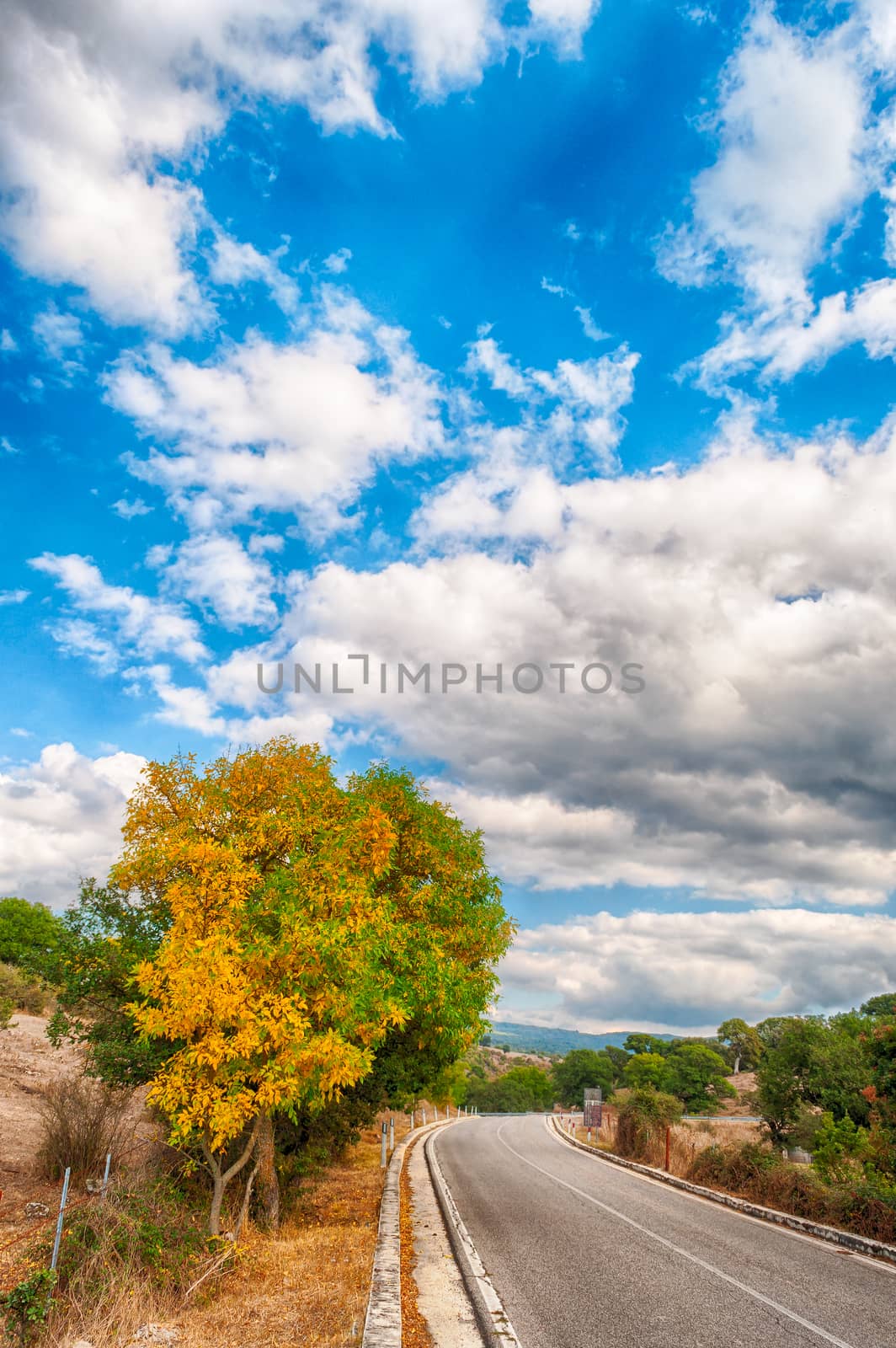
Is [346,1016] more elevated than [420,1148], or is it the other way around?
[346,1016]

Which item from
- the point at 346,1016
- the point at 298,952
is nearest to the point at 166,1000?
the point at 298,952

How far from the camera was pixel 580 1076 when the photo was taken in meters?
118

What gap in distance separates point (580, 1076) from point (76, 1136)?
117 meters

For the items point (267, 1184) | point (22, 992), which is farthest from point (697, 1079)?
point (267, 1184)

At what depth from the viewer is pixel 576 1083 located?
117250 mm

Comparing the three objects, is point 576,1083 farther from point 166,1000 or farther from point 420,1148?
point 166,1000

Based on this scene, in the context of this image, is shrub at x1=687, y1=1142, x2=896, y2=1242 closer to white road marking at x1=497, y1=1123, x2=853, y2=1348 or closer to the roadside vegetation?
white road marking at x1=497, y1=1123, x2=853, y2=1348

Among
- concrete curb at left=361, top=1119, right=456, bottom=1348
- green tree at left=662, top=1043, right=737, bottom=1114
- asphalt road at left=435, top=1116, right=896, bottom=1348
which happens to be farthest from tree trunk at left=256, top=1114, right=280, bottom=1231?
green tree at left=662, top=1043, right=737, bottom=1114

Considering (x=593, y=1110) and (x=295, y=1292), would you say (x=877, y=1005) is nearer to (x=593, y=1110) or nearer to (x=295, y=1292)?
(x=593, y=1110)

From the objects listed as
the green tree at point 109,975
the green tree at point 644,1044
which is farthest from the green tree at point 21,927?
the green tree at point 644,1044

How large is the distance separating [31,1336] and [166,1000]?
11.8ft

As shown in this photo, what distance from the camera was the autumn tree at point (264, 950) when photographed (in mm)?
10539

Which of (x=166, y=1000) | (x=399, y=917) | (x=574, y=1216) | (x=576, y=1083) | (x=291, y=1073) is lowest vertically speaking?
(x=576, y=1083)

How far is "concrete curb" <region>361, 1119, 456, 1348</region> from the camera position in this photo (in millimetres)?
6824
